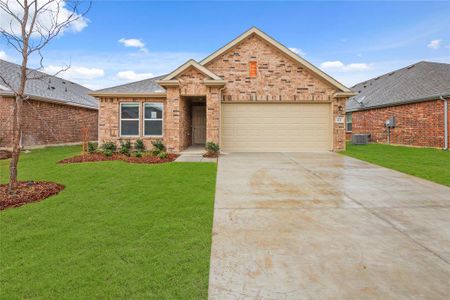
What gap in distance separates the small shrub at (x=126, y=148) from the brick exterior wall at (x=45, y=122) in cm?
673

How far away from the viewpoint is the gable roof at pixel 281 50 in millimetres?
14211

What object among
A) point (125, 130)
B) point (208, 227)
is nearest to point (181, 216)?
point (208, 227)

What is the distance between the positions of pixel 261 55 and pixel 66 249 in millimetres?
13278

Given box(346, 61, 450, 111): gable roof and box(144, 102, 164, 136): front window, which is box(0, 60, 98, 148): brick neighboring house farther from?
box(346, 61, 450, 111): gable roof

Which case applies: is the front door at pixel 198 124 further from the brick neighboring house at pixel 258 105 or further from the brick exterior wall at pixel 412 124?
the brick exterior wall at pixel 412 124

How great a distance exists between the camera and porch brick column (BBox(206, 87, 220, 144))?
42.9 feet

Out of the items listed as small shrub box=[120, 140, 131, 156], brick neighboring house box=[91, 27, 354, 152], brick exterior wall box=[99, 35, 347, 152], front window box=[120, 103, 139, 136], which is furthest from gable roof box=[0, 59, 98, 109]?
small shrub box=[120, 140, 131, 156]

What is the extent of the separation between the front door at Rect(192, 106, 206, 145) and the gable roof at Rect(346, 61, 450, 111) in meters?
13.3

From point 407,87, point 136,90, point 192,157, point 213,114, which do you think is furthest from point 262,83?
point 407,87

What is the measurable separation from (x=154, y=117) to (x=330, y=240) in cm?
1229

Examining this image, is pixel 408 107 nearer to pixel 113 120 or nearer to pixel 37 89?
pixel 113 120

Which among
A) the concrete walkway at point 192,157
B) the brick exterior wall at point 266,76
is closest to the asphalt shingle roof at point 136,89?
the brick exterior wall at point 266,76

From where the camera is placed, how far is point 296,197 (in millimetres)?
6062

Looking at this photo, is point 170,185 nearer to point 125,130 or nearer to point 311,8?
point 125,130
